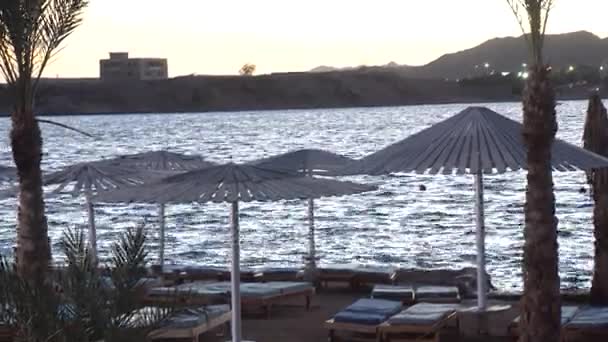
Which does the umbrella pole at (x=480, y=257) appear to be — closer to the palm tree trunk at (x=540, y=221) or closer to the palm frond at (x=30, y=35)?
the palm tree trunk at (x=540, y=221)

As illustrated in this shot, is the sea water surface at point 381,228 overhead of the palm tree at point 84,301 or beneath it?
beneath

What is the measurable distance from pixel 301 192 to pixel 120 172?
214 inches

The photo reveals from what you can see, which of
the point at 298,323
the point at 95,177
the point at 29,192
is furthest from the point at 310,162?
the point at 29,192

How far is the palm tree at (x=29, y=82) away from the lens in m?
13.1

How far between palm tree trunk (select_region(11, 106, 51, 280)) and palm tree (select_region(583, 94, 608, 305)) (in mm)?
6632

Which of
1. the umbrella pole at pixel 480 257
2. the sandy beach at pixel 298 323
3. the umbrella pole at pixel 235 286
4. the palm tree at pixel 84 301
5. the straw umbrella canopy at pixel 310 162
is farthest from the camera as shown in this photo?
the straw umbrella canopy at pixel 310 162

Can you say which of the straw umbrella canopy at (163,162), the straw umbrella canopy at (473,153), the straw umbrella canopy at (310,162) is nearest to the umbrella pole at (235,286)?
the straw umbrella canopy at (473,153)

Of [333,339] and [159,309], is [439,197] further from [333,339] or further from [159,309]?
[159,309]

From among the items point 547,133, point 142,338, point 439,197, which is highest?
point 547,133

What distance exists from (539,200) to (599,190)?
3873 millimetres

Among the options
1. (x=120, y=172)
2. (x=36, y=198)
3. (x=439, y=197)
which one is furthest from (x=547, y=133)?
(x=439, y=197)

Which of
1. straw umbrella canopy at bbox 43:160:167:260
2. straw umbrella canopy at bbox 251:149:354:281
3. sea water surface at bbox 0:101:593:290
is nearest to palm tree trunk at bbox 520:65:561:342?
straw umbrella canopy at bbox 43:160:167:260

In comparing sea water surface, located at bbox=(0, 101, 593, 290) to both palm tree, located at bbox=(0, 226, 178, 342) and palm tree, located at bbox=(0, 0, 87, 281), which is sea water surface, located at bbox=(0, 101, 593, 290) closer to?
palm tree, located at bbox=(0, 0, 87, 281)

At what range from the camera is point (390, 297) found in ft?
50.0
